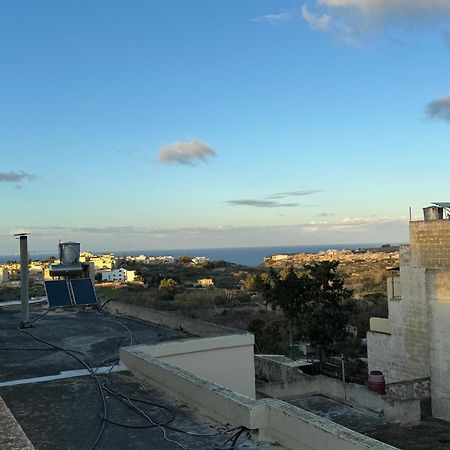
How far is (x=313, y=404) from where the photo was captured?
16.7m

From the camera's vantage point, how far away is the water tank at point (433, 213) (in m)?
20.5

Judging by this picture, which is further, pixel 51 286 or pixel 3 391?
pixel 51 286

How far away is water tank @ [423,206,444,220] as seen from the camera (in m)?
20.5

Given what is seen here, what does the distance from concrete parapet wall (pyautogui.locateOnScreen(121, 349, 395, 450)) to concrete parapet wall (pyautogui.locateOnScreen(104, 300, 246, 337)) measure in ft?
15.0

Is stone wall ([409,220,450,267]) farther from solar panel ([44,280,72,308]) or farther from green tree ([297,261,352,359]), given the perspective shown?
solar panel ([44,280,72,308])

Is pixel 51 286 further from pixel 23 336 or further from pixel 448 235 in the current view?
pixel 448 235

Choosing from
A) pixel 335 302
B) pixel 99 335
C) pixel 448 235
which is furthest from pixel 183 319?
pixel 335 302

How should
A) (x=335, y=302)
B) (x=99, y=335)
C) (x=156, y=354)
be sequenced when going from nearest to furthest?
(x=156, y=354) < (x=99, y=335) < (x=335, y=302)

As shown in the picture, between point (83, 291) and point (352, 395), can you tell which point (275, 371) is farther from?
point (83, 291)

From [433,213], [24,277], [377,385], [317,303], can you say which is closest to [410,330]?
[377,385]

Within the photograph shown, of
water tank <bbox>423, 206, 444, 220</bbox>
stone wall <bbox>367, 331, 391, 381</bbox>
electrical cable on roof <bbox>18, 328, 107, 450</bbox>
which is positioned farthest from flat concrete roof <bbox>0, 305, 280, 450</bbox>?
water tank <bbox>423, 206, 444, 220</bbox>

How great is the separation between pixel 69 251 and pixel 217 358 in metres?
8.13

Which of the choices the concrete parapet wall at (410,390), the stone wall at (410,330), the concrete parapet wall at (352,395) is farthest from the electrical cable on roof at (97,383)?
the stone wall at (410,330)

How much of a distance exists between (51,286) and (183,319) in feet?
16.2
